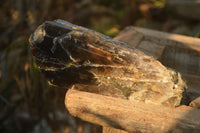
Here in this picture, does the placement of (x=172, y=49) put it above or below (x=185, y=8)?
above

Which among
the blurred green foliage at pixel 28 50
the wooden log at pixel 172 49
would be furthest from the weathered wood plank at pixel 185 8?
the wooden log at pixel 172 49

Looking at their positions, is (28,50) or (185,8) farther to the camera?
(185,8)

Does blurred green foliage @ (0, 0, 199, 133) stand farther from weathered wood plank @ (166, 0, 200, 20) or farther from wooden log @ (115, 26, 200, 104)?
wooden log @ (115, 26, 200, 104)

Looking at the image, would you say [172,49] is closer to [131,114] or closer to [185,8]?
[131,114]

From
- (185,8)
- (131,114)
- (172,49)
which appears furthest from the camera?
(185,8)

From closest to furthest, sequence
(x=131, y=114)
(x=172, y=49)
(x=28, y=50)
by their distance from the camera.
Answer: (x=131, y=114), (x=172, y=49), (x=28, y=50)

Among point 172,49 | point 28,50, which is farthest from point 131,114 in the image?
point 28,50

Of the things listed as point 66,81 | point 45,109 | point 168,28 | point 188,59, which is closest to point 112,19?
point 168,28

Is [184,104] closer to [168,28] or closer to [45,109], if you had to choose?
[45,109]

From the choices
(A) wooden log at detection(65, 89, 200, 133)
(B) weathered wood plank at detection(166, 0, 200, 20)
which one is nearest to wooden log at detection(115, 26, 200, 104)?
(A) wooden log at detection(65, 89, 200, 133)
